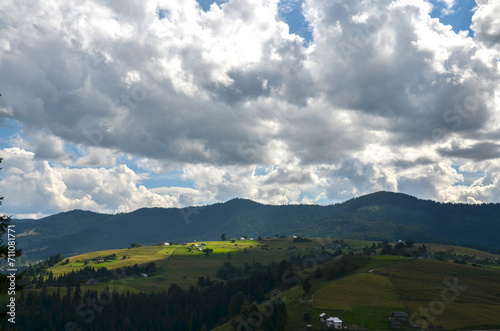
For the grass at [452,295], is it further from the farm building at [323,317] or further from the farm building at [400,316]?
the farm building at [323,317]

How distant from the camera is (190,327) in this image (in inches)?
7648

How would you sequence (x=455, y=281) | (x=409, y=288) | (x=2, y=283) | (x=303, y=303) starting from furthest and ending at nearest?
(x=455, y=281) < (x=409, y=288) < (x=303, y=303) < (x=2, y=283)

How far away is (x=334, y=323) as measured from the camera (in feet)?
438

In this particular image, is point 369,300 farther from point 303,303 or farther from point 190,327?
point 190,327

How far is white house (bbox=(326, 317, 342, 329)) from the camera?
5226 inches

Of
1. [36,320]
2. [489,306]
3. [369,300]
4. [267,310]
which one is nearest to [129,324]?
[36,320]

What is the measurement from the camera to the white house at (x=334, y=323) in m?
133

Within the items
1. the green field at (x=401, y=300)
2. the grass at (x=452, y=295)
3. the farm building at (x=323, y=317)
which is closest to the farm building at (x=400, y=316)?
the green field at (x=401, y=300)

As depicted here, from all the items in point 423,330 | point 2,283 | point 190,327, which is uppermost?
point 2,283

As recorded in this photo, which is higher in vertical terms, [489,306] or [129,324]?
[489,306]

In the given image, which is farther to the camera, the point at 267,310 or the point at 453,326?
the point at 267,310

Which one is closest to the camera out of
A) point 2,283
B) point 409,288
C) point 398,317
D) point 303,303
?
point 2,283

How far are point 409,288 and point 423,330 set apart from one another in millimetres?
46081

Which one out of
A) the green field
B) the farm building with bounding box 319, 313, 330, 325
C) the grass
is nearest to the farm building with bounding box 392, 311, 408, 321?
the green field
